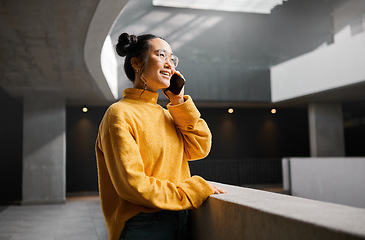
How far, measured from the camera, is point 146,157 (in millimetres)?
1607

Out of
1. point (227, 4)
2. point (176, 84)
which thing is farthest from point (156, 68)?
point (227, 4)

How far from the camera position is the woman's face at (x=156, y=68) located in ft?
5.71

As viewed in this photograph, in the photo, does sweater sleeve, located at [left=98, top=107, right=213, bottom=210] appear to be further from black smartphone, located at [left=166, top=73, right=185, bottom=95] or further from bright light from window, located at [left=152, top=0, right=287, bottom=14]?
bright light from window, located at [left=152, top=0, right=287, bottom=14]

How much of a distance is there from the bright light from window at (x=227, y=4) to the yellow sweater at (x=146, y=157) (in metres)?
12.3

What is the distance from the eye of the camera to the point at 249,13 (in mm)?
14414

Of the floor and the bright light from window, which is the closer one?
the floor

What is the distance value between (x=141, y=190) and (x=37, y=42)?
5.69 m

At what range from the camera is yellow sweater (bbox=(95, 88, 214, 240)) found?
1.45m

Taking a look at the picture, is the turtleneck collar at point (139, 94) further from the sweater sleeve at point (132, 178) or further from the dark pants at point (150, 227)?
the dark pants at point (150, 227)

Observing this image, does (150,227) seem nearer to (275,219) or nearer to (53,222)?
(275,219)

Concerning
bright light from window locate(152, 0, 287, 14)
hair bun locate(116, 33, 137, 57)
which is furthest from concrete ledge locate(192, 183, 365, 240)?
bright light from window locate(152, 0, 287, 14)

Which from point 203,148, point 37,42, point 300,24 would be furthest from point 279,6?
point 203,148

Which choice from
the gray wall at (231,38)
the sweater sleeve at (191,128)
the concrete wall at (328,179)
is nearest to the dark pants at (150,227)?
the sweater sleeve at (191,128)

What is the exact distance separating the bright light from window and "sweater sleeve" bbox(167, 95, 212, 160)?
40.2 ft
